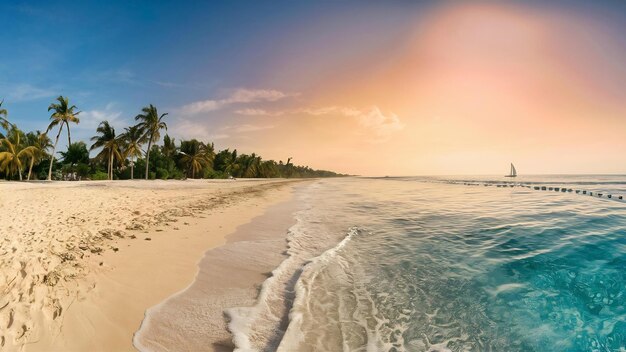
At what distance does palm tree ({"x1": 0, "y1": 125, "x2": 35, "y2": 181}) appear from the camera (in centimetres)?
3697

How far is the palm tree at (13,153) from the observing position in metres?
37.0

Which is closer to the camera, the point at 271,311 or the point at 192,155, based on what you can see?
the point at 271,311

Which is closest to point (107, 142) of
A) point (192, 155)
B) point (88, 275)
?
point (192, 155)

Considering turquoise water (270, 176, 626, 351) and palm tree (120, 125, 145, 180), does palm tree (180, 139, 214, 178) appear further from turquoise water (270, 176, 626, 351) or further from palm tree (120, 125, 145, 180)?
turquoise water (270, 176, 626, 351)

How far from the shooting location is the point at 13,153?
1486 inches

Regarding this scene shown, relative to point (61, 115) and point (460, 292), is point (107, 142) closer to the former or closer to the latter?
point (61, 115)

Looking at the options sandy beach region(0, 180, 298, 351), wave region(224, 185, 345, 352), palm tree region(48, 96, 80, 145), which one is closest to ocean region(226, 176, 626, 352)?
wave region(224, 185, 345, 352)

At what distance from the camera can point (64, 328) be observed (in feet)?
11.4

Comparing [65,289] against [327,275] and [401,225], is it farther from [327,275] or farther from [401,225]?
[401,225]

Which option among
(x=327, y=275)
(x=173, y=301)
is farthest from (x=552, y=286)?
(x=173, y=301)

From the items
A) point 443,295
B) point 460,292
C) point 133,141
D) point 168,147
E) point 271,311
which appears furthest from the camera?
point 168,147

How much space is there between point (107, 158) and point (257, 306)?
56765 millimetres

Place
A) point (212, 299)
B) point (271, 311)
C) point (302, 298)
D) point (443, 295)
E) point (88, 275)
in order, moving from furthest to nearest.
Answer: point (443, 295) → point (88, 275) → point (302, 298) → point (212, 299) → point (271, 311)

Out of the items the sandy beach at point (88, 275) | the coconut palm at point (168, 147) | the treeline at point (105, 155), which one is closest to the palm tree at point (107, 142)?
the treeline at point (105, 155)
